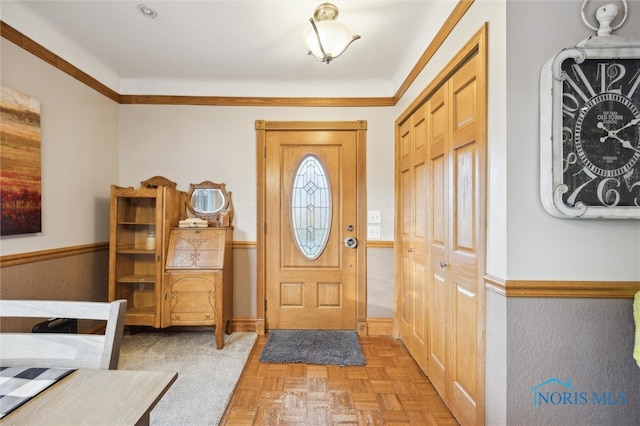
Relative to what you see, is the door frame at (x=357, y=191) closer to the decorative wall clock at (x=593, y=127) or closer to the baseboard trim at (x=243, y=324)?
the baseboard trim at (x=243, y=324)

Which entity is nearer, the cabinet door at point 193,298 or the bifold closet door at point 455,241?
the bifold closet door at point 455,241

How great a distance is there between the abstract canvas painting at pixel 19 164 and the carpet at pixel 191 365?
131 centimetres

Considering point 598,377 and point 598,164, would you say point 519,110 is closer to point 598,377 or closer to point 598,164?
point 598,164

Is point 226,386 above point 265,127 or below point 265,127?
below

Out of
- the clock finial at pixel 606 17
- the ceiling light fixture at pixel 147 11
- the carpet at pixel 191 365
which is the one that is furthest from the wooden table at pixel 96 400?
the ceiling light fixture at pixel 147 11

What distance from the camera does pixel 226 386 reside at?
208 cm

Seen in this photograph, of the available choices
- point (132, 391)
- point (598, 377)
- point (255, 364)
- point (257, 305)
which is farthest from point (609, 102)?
point (257, 305)

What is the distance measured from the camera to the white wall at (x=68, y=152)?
6.77ft

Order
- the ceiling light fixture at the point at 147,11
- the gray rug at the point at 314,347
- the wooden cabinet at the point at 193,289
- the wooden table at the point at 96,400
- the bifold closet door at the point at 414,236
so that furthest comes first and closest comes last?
the wooden cabinet at the point at 193,289 → the gray rug at the point at 314,347 → the bifold closet door at the point at 414,236 → the ceiling light fixture at the point at 147,11 → the wooden table at the point at 96,400

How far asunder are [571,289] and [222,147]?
300cm

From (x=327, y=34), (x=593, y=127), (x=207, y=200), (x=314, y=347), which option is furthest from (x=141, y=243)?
(x=593, y=127)

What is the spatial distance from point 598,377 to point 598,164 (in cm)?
93

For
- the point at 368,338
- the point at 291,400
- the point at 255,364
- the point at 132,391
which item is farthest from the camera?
the point at 368,338

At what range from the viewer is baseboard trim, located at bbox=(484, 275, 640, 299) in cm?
124
